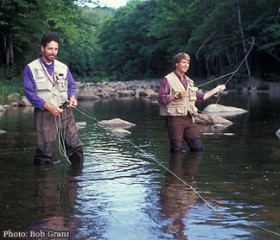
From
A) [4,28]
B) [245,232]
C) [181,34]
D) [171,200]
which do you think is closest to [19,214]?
[171,200]

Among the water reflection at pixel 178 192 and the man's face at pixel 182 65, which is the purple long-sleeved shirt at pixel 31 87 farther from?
the man's face at pixel 182 65

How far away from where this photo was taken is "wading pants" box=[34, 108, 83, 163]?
295 inches

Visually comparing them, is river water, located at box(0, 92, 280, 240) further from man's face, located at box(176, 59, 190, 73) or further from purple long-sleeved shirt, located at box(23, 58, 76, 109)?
man's face, located at box(176, 59, 190, 73)

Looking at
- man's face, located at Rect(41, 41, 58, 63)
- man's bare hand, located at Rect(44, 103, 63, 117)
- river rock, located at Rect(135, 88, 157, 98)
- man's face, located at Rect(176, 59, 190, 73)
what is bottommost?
river rock, located at Rect(135, 88, 157, 98)

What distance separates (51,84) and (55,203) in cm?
242

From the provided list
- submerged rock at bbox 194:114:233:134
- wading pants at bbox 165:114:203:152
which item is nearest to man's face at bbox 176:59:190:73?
wading pants at bbox 165:114:203:152

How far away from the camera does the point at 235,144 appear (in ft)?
32.6

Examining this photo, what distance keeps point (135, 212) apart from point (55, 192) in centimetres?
122

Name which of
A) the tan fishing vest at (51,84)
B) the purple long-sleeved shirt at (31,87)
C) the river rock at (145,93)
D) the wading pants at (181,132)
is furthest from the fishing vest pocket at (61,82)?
the river rock at (145,93)

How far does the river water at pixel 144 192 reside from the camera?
4.66 m

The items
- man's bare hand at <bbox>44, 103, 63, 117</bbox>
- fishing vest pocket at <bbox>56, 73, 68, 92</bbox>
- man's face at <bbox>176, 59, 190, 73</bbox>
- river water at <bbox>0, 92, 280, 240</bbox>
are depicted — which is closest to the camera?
Answer: river water at <bbox>0, 92, 280, 240</bbox>

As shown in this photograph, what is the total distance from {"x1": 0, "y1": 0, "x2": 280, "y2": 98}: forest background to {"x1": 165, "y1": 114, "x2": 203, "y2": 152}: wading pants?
4.13 m

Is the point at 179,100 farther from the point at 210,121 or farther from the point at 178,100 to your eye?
the point at 210,121

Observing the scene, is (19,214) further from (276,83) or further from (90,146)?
(276,83)
